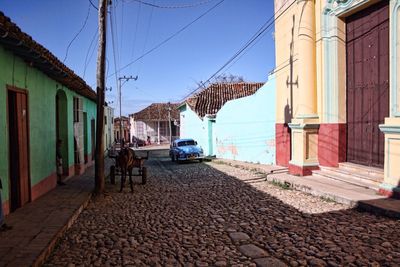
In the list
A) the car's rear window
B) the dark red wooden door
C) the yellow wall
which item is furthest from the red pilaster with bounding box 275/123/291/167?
the car's rear window

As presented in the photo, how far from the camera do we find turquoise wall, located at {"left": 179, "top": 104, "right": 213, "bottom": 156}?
84.5ft

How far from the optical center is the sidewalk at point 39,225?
4.25 meters

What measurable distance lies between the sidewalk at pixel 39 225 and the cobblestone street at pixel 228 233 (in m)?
0.19

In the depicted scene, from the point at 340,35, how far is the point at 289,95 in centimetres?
316

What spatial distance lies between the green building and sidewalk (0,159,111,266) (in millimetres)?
309

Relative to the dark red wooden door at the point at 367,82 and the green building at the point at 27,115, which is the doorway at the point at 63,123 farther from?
the dark red wooden door at the point at 367,82

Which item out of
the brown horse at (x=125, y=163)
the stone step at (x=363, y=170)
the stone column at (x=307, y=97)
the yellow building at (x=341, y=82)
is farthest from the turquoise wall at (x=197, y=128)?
the stone step at (x=363, y=170)

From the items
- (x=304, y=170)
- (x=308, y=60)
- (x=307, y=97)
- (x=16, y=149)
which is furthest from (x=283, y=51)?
(x=16, y=149)

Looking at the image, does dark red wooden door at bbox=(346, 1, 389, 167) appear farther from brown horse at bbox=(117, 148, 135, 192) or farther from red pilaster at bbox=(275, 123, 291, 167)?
brown horse at bbox=(117, 148, 135, 192)

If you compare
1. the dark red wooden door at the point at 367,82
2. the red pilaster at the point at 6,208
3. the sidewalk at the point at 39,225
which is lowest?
the sidewalk at the point at 39,225

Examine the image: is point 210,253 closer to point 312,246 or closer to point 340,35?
point 312,246

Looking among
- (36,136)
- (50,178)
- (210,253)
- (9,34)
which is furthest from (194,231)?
(50,178)

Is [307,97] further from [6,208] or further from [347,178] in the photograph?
[6,208]

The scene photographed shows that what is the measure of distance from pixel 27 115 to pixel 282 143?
8955 millimetres
